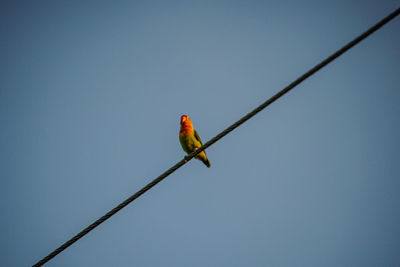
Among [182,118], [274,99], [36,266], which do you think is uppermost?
[182,118]

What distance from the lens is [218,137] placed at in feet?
7.64

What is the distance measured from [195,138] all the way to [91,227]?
3882 mm

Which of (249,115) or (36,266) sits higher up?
(249,115)

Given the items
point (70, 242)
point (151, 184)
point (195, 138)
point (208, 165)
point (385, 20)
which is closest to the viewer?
point (385, 20)

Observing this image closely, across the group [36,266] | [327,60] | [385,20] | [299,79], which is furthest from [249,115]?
[36,266]

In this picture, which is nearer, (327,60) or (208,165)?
(327,60)

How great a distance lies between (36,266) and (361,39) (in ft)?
9.33

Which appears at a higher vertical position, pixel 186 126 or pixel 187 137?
pixel 186 126

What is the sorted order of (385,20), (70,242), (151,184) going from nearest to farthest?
(385,20)
(70,242)
(151,184)

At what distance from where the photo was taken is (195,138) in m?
5.82

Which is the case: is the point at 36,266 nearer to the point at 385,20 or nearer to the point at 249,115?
the point at 249,115

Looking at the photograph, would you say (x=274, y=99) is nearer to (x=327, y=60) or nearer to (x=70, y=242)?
(x=327, y=60)

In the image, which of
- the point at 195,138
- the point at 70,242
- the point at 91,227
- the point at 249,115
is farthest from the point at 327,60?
the point at 195,138

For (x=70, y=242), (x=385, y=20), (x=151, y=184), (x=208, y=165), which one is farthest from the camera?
(x=208, y=165)
